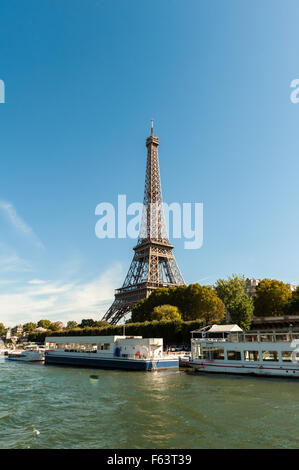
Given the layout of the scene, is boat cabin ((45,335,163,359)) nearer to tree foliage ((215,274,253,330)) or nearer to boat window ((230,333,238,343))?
boat window ((230,333,238,343))

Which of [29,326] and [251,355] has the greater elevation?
[251,355]

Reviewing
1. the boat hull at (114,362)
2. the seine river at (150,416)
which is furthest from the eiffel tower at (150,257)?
the seine river at (150,416)

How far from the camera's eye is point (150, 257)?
95.9 m

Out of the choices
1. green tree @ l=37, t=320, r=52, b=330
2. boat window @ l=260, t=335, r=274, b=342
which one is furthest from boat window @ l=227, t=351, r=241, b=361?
green tree @ l=37, t=320, r=52, b=330

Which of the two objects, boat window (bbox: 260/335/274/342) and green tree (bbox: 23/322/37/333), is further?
green tree (bbox: 23/322/37/333)

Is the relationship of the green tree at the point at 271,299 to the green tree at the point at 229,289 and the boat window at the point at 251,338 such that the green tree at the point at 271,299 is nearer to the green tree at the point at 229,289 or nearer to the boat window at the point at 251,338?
the green tree at the point at 229,289

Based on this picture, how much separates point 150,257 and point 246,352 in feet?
195

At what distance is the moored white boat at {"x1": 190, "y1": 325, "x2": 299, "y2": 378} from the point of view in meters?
34.6

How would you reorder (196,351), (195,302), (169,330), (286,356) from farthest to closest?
(195,302) → (169,330) → (196,351) → (286,356)

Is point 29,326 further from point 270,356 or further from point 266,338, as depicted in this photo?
point 270,356

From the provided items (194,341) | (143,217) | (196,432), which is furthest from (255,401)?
(143,217)

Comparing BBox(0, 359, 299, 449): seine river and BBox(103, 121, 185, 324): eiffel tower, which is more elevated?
BBox(103, 121, 185, 324): eiffel tower

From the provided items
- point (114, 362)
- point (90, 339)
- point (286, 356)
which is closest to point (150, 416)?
point (286, 356)
